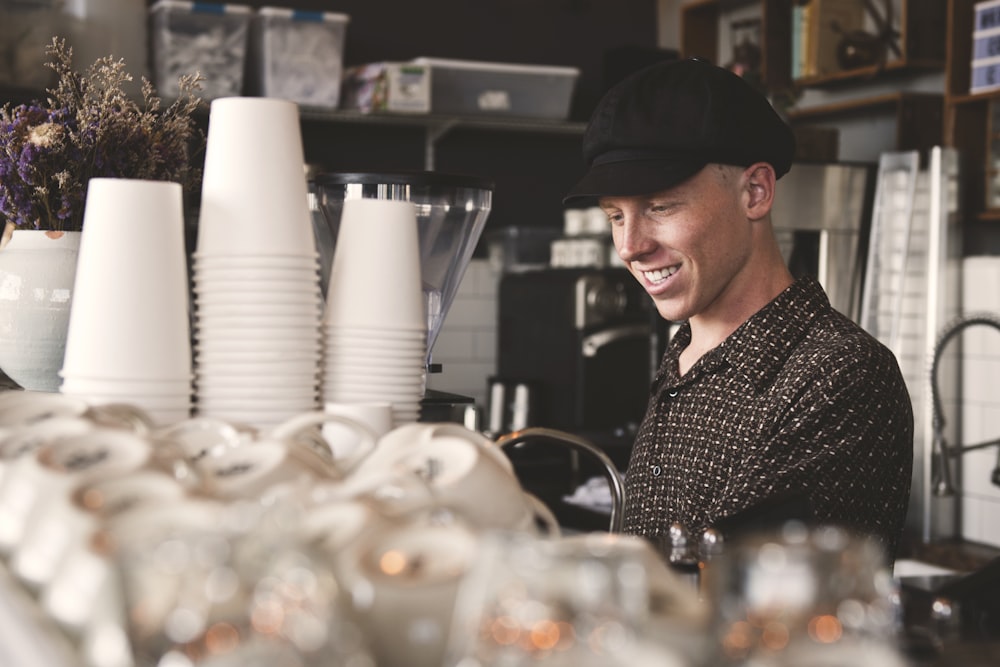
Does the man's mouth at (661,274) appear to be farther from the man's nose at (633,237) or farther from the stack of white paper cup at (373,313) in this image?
the stack of white paper cup at (373,313)

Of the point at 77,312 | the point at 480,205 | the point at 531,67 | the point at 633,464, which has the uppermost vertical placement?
the point at 531,67

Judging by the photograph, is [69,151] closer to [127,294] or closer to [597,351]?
[127,294]

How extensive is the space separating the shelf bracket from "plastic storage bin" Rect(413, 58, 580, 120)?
0.11 m

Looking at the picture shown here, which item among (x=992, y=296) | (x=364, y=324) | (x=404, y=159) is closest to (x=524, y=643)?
(x=364, y=324)

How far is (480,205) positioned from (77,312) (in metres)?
0.89

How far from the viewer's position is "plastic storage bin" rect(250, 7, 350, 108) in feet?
16.4

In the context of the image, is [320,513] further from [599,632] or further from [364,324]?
[364,324]

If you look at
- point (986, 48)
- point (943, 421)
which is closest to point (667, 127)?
point (943, 421)

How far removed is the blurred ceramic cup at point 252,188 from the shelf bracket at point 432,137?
Result: 4190mm

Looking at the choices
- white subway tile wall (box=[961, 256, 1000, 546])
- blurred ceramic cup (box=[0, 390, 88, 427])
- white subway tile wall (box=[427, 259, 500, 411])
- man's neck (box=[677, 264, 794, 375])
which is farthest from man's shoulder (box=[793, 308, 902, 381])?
white subway tile wall (box=[427, 259, 500, 411])

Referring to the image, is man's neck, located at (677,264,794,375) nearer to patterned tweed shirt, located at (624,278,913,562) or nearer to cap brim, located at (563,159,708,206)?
patterned tweed shirt, located at (624,278,913,562)

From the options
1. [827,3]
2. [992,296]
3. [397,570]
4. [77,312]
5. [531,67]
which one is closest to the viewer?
[397,570]

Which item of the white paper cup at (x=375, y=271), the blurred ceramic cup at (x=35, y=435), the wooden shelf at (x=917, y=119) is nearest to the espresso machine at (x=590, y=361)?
the wooden shelf at (x=917, y=119)

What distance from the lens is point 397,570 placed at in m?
0.72
